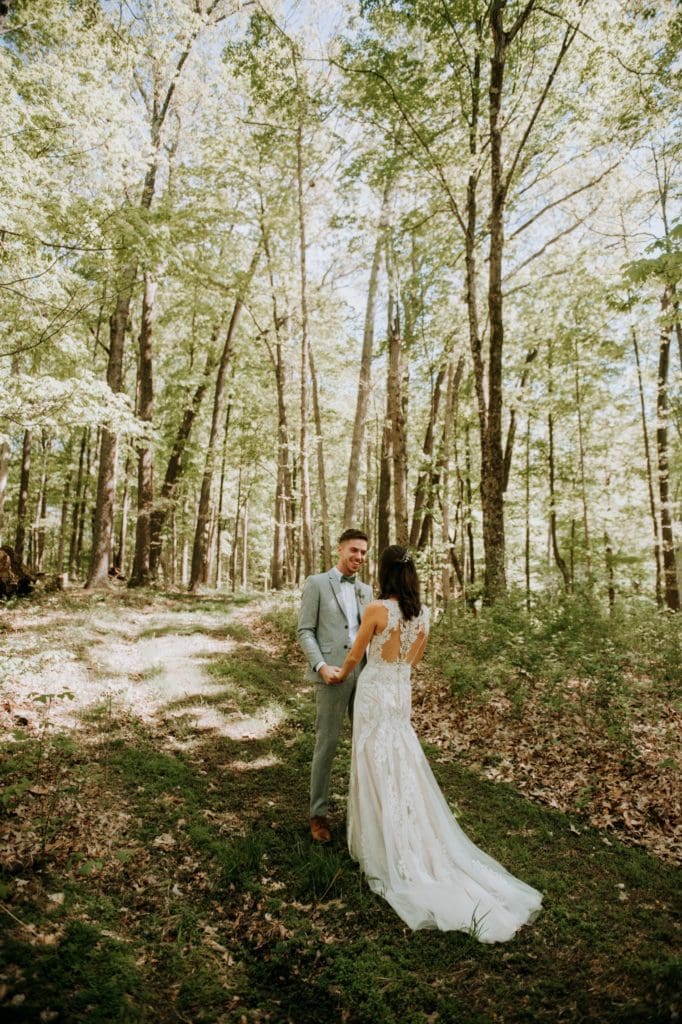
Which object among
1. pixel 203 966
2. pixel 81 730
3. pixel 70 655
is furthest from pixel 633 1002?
pixel 70 655

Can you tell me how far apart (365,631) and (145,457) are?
1520cm

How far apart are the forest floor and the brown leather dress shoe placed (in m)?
0.12

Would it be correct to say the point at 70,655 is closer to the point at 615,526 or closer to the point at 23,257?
the point at 23,257

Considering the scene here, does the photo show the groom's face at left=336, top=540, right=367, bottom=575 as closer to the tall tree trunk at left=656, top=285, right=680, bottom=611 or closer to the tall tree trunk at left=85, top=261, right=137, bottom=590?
the tall tree trunk at left=85, top=261, right=137, bottom=590

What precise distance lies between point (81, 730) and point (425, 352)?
13.9 meters

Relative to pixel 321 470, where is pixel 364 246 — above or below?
above

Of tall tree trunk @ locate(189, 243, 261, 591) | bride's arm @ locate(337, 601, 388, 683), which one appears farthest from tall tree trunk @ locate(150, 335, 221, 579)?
bride's arm @ locate(337, 601, 388, 683)

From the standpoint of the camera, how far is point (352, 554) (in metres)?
4.73

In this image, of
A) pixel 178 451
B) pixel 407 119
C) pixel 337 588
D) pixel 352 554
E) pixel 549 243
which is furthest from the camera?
pixel 178 451

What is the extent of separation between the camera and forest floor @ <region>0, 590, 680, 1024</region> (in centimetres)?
297

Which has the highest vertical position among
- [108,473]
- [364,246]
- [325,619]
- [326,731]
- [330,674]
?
[364,246]

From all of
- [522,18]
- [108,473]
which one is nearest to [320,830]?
[108,473]

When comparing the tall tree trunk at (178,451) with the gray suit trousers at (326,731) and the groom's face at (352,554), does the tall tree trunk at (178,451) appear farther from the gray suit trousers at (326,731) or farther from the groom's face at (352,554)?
the gray suit trousers at (326,731)

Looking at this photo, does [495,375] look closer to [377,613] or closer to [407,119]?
[407,119]
